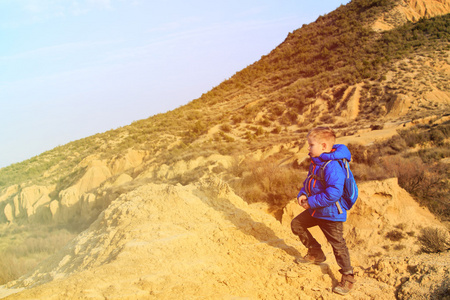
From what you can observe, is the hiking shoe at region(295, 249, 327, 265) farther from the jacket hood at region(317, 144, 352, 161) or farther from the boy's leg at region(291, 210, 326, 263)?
the jacket hood at region(317, 144, 352, 161)

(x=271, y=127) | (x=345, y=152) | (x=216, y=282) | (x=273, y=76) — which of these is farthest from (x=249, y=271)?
(x=273, y=76)

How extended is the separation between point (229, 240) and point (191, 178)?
27.4 ft

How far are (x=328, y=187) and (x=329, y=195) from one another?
0.08 meters

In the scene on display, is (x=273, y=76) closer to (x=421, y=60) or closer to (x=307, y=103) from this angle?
(x=307, y=103)

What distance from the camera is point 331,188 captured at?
133 inches

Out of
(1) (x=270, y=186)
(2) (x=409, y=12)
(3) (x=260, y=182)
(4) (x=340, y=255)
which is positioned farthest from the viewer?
(2) (x=409, y=12)

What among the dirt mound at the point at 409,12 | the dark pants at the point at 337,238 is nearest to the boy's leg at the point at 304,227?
the dark pants at the point at 337,238

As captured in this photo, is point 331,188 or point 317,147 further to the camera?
point 317,147

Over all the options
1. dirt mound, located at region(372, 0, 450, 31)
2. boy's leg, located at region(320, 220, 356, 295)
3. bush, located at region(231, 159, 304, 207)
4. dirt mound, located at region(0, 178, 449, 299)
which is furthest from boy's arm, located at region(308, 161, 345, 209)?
dirt mound, located at region(372, 0, 450, 31)

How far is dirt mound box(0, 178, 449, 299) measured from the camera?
328 cm

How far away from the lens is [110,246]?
4.45 metres

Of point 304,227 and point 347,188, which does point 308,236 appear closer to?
point 304,227

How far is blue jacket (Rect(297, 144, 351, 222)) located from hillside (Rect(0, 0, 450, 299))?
0.71 m

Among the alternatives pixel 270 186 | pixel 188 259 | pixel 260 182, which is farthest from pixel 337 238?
pixel 260 182
